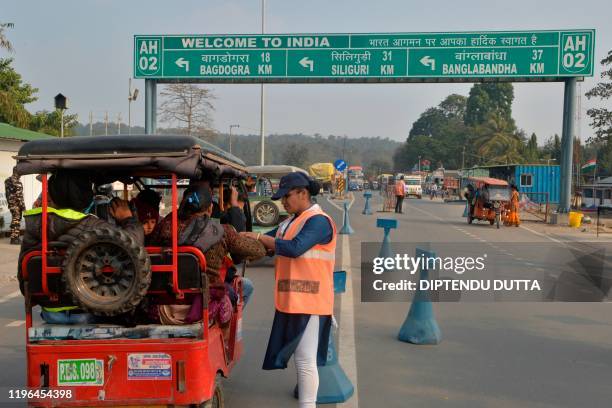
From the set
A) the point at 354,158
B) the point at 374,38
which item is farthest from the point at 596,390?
the point at 354,158

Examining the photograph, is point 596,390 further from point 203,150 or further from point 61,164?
point 61,164

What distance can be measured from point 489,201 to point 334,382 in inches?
842

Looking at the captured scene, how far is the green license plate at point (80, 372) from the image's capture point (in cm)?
415

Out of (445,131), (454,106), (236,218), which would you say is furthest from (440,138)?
(236,218)

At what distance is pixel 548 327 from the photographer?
27.0 ft

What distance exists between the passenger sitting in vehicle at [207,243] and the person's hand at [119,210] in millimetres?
337

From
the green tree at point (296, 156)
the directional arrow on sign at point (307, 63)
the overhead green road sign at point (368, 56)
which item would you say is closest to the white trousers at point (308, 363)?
the overhead green road sign at point (368, 56)

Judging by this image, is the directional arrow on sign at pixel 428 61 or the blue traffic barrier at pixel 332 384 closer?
the blue traffic barrier at pixel 332 384

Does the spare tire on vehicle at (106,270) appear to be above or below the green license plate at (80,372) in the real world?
above

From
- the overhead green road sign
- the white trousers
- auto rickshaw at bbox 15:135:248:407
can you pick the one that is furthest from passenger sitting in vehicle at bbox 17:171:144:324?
the overhead green road sign

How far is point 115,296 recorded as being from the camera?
418 centimetres

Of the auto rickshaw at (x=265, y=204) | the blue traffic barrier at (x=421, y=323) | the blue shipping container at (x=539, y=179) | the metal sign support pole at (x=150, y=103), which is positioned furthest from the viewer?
the blue shipping container at (x=539, y=179)

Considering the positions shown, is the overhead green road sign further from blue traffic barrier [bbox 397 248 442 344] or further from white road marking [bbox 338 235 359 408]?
blue traffic barrier [bbox 397 248 442 344]

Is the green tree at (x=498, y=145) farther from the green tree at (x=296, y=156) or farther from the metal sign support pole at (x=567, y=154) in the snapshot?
the metal sign support pole at (x=567, y=154)
